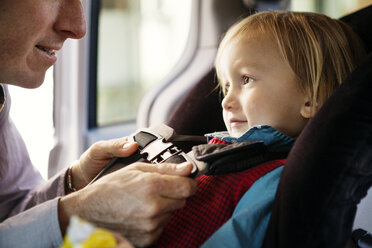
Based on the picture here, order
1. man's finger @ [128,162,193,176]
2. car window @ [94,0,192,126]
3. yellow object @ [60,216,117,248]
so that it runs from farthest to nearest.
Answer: car window @ [94,0,192,126], man's finger @ [128,162,193,176], yellow object @ [60,216,117,248]

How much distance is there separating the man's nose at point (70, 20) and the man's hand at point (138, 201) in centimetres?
51

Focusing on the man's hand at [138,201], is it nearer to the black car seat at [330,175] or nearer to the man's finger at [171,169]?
the man's finger at [171,169]

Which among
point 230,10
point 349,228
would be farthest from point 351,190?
point 230,10

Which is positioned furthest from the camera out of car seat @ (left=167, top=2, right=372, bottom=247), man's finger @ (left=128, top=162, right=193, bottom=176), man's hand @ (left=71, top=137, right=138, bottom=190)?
man's hand @ (left=71, top=137, right=138, bottom=190)

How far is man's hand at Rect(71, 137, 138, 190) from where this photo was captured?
1072 mm

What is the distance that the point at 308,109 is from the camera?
3.36ft

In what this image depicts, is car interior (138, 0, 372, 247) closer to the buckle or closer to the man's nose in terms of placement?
the buckle

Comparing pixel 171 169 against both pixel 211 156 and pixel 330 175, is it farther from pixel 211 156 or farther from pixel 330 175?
pixel 330 175

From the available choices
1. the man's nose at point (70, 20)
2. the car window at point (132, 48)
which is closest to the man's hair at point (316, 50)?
the man's nose at point (70, 20)

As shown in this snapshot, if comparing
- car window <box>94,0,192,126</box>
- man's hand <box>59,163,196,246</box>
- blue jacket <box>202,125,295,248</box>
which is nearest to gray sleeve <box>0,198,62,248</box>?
man's hand <box>59,163,196,246</box>

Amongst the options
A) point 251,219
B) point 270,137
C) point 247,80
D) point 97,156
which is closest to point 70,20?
point 97,156

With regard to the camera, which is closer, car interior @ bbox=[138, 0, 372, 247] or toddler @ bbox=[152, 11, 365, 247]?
car interior @ bbox=[138, 0, 372, 247]

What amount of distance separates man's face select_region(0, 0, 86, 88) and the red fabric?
22.6 inches

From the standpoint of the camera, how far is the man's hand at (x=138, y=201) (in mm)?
777
